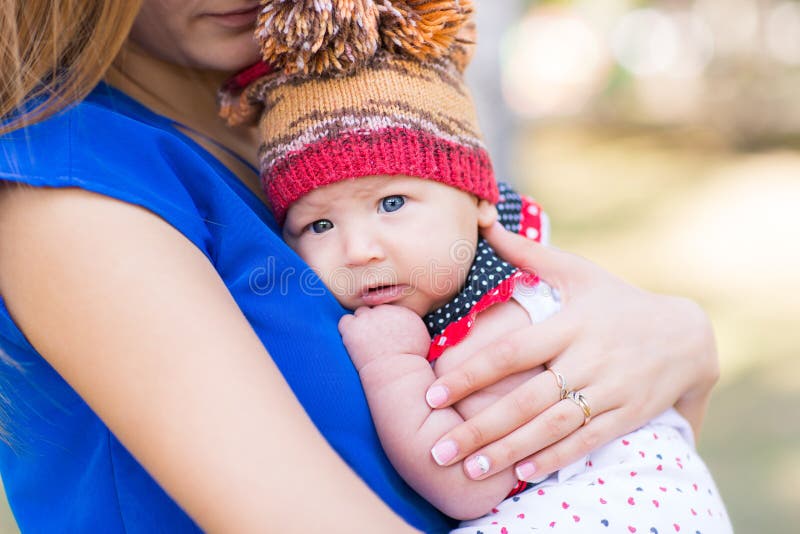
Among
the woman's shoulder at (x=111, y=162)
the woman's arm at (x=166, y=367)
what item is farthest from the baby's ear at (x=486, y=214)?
the woman's arm at (x=166, y=367)

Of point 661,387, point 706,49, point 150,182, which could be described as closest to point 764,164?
point 706,49

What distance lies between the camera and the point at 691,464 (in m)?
1.55

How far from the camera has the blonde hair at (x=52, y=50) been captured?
1231mm

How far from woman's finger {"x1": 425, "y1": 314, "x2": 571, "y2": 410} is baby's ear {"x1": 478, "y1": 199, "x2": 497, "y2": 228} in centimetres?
25

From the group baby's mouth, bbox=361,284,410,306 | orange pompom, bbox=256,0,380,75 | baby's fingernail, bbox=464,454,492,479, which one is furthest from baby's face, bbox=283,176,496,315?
baby's fingernail, bbox=464,454,492,479

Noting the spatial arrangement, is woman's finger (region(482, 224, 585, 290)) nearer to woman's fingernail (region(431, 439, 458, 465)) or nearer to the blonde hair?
woman's fingernail (region(431, 439, 458, 465))

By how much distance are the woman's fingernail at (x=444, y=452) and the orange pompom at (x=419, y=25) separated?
0.69 m

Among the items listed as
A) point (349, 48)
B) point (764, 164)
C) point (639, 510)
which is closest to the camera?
point (639, 510)

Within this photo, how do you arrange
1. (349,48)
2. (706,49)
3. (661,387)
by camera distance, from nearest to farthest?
(349,48), (661,387), (706,49)

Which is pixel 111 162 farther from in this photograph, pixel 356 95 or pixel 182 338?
pixel 356 95

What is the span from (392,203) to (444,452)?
0.46 m

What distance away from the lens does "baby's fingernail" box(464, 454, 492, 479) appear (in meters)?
1.37

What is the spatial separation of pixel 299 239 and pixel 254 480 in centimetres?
62

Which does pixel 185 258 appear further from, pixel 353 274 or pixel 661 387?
pixel 661 387
